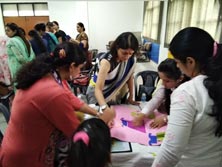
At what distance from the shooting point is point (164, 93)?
4.96 ft

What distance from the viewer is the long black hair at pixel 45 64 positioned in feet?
2.98

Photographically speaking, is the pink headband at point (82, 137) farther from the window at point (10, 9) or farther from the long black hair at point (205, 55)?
the window at point (10, 9)

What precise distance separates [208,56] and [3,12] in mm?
7825

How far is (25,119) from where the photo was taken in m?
0.86

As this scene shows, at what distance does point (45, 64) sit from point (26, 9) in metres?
7.07

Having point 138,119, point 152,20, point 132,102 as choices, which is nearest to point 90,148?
point 138,119

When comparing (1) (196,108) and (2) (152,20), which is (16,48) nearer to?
(1) (196,108)

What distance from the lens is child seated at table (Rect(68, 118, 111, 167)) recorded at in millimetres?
586

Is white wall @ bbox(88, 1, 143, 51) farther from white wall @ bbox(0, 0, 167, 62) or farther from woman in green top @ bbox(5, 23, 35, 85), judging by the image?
woman in green top @ bbox(5, 23, 35, 85)

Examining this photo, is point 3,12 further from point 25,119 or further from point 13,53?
point 25,119

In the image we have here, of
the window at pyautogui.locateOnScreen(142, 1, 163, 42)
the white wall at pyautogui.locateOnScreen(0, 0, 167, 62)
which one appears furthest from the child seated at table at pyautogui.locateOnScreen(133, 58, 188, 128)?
the white wall at pyautogui.locateOnScreen(0, 0, 167, 62)

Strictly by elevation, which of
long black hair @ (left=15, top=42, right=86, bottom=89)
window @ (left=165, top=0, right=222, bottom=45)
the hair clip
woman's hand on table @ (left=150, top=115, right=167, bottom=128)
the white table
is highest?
window @ (left=165, top=0, right=222, bottom=45)

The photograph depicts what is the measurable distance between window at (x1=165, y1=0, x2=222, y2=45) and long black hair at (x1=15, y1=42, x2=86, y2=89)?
101 inches

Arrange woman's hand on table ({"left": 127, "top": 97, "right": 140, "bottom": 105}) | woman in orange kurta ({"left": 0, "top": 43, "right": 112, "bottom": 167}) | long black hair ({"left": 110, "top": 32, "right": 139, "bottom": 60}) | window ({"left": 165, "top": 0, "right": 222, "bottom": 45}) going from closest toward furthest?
woman in orange kurta ({"left": 0, "top": 43, "right": 112, "bottom": 167}) < long black hair ({"left": 110, "top": 32, "right": 139, "bottom": 60}) < woman's hand on table ({"left": 127, "top": 97, "right": 140, "bottom": 105}) < window ({"left": 165, "top": 0, "right": 222, "bottom": 45})
